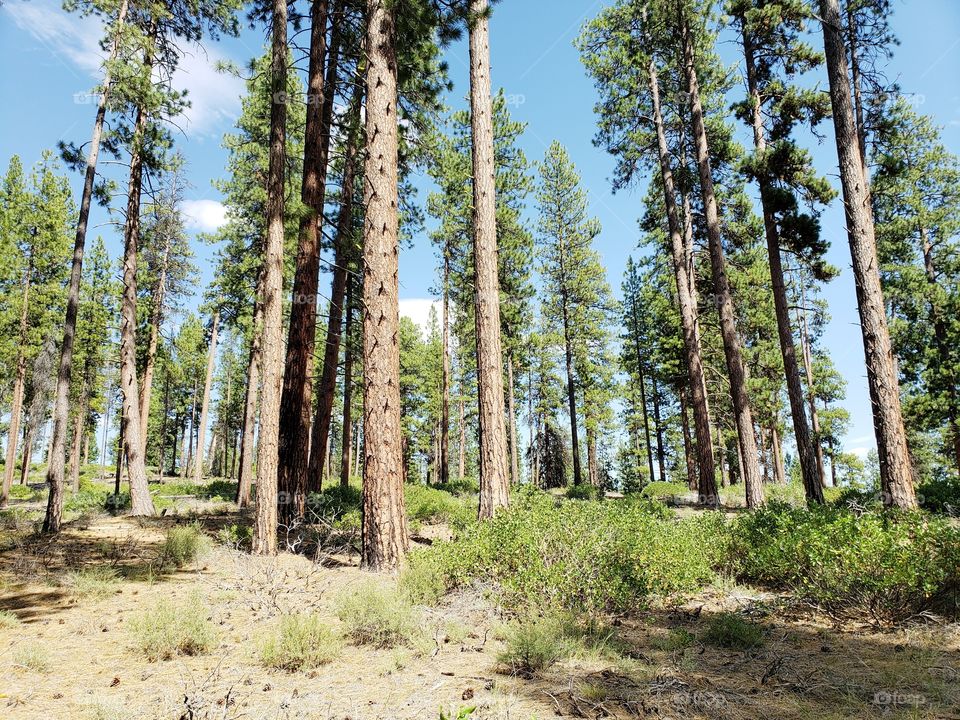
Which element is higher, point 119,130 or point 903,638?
point 119,130

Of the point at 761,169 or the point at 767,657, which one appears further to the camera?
the point at 761,169

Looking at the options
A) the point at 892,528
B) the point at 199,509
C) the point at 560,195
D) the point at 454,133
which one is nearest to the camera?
the point at 892,528

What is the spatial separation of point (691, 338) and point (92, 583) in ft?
48.6

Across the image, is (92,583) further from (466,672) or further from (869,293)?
(869,293)

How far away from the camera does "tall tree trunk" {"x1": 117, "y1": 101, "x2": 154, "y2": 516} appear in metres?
12.1

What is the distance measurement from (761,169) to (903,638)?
37.2 feet

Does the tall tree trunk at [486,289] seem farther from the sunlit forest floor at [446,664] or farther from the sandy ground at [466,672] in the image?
the sandy ground at [466,672]

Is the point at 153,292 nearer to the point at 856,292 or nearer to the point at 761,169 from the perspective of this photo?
the point at 761,169

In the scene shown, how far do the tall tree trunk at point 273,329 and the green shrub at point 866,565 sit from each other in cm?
702

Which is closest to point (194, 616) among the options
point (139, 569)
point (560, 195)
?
point (139, 569)

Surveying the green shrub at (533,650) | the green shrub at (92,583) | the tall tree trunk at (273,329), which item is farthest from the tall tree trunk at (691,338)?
the green shrub at (92,583)

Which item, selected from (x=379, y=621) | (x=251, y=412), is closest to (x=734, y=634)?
(x=379, y=621)

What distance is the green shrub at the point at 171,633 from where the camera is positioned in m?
4.13

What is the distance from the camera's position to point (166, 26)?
41.4 feet
